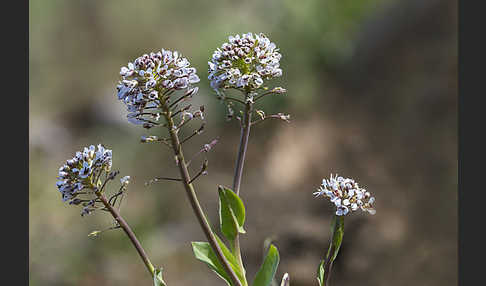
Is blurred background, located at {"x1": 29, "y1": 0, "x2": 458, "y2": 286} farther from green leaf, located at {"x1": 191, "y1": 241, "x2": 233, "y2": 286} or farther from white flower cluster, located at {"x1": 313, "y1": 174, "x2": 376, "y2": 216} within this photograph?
white flower cluster, located at {"x1": 313, "y1": 174, "x2": 376, "y2": 216}

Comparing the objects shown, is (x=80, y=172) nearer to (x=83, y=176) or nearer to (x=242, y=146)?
(x=83, y=176)

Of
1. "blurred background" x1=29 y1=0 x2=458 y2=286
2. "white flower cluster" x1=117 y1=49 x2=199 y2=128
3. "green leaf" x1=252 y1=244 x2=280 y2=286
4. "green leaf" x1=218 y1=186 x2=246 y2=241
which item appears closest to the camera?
"white flower cluster" x1=117 y1=49 x2=199 y2=128

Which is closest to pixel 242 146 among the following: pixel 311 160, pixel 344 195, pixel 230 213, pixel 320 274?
pixel 230 213

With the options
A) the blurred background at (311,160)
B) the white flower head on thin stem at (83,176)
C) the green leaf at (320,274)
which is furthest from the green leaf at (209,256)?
the blurred background at (311,160)

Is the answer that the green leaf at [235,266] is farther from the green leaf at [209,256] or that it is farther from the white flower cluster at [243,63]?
the white flower cluster at [243,63]

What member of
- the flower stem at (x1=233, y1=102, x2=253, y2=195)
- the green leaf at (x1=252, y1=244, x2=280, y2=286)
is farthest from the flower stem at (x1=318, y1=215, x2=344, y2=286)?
the flower stem at (x1=233, y1=102, x2=253, y2=195)

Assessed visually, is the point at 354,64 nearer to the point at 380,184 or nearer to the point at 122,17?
the point at 380,184
